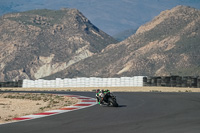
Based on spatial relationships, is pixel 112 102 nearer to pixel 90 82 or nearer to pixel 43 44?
pixel 90 82

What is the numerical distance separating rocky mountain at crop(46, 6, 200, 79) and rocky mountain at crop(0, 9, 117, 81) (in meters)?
16.0

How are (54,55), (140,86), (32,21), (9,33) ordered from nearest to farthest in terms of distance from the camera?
(140,86) < (54,55) < (9,33) < (32,21)

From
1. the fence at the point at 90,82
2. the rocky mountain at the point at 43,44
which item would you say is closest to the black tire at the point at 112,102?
the fence at the point at 90,82

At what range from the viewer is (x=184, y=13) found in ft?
451

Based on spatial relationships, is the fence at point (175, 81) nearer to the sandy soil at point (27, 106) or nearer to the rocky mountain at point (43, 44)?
the sandy soil at point (27, 106)

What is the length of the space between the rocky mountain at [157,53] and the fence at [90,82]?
4055cm

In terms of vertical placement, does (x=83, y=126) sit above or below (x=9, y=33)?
below

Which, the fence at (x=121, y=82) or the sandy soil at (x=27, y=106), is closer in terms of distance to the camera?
the sandy soil at (x=27, y=106)

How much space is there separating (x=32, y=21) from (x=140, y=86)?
13751 cm

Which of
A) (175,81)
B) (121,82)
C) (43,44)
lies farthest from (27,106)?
(43,44)

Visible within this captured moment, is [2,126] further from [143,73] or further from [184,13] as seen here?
[184,13]

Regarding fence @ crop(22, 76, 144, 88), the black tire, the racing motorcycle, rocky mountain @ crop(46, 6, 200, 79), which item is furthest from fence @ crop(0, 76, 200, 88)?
rocky mountain @ crop(46, 6, 200, 79)

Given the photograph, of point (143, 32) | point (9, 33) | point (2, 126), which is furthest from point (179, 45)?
point (2, 126)

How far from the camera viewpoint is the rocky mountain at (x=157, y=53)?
110 metres
